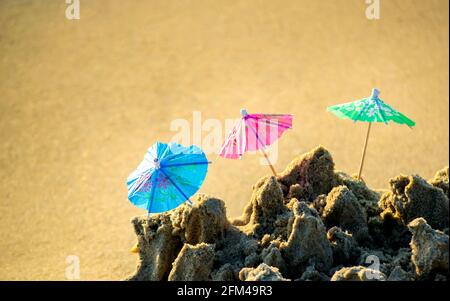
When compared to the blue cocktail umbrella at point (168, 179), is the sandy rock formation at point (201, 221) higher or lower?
lower

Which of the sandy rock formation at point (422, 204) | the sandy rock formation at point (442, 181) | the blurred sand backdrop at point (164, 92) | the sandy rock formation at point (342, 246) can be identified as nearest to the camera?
the sandy rock formation at point (342, 246)

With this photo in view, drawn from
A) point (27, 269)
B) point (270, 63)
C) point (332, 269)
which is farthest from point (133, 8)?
point (332, 269)

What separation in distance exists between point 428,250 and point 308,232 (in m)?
0.51

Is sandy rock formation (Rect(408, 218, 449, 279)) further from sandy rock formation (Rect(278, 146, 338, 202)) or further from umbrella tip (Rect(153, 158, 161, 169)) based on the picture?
umbrella tip (Rect(153, 158, 161, 169))

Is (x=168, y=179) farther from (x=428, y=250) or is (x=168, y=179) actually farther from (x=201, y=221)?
(x=428, y=250)

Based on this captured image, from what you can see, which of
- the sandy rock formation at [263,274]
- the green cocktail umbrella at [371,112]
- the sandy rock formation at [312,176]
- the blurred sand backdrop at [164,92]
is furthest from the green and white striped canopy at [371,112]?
the blurred sand backdrop at [164,92]

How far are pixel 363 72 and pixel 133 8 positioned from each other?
Answer: 2224 millimetres

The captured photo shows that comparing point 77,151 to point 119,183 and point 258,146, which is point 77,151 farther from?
point 258,146

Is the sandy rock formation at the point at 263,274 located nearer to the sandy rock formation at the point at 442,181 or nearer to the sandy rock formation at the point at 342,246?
the sandy rock formation at the point at 342,246

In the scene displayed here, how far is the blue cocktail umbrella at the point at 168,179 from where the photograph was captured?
3.51 meters

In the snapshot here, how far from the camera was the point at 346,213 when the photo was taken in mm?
3764

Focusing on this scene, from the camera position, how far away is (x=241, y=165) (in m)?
5.49

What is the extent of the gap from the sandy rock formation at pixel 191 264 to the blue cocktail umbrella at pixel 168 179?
0.75 ft

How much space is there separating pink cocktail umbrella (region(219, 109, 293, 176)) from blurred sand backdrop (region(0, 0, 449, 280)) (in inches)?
44.7
